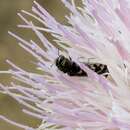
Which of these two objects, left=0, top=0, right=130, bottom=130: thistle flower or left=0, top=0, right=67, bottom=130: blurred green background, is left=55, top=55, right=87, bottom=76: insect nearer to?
left=0, top=0, right=130, bottom=130: thistle flower

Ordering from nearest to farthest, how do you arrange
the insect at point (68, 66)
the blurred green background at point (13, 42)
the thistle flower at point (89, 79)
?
the thistle flower at point (89, 79)
the insect at point (68, 66)
the blurred green background at point (13, 42)

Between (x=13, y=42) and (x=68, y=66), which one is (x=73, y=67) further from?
(x=13, y=42)

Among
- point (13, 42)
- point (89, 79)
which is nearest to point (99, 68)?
point (89, 79)

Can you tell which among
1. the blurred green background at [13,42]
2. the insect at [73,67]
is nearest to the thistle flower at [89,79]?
the insect at [73,67]

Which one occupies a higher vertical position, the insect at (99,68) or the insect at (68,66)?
the insect at (68,66)

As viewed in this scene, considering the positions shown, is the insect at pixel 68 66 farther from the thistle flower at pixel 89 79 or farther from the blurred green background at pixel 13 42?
the blurred green background at pixel 13 42

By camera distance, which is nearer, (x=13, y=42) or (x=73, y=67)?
(x=73, y=67)
